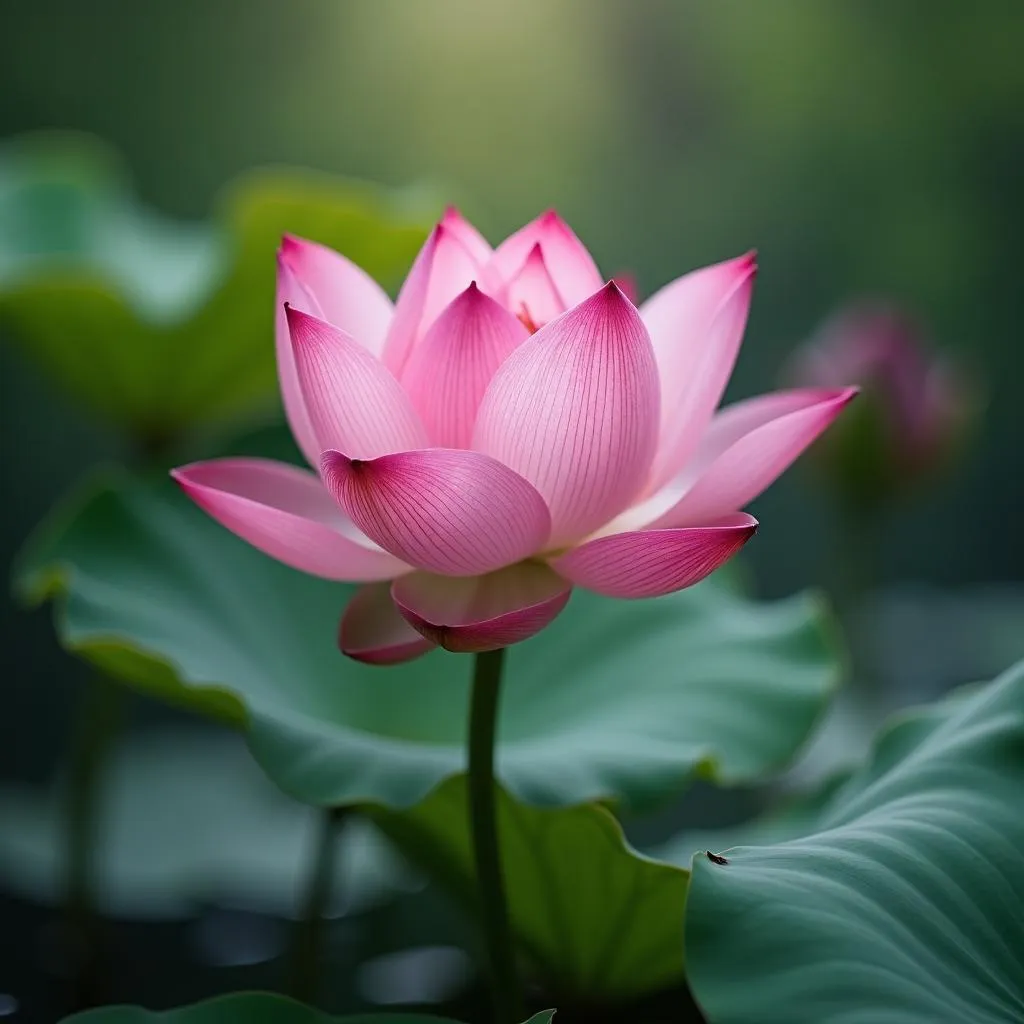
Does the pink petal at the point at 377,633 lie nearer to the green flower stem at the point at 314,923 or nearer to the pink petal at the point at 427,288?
the pink petal at the point at 427,288

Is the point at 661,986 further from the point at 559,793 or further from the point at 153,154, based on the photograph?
the point at 153,154

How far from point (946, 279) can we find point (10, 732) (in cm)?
193

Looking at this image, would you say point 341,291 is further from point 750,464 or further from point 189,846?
point 189,846

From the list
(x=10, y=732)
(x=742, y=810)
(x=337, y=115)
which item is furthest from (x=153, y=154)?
(x=742, y=810)

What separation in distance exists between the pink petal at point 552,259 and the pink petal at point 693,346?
1.1 inches

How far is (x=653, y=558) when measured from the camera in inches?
14.9

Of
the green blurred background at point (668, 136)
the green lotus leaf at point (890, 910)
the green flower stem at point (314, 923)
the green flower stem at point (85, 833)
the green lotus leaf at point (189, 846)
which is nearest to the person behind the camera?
the green lotus leaf at point (890, 910)

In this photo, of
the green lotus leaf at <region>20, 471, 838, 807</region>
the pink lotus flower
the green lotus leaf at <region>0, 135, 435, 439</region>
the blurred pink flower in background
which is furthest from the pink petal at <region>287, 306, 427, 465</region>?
the blurred pink flower in background

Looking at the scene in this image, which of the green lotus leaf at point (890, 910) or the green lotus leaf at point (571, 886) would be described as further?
the green lotus leaf at point (571, 886)

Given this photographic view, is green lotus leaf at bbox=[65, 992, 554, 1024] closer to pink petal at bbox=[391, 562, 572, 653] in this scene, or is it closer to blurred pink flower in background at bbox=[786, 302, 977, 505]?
pink petal at bbox=[391, 562, 572, 653]

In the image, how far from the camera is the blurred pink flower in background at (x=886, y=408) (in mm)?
1177

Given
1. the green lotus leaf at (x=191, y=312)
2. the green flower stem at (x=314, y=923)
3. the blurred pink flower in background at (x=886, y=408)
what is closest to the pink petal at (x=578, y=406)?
the green flower stem at (x=314, y=923)

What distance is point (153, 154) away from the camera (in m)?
2.03

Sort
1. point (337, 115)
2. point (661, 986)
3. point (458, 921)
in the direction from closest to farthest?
point (661, 986) → point (458, 921) → point (337, 115)
